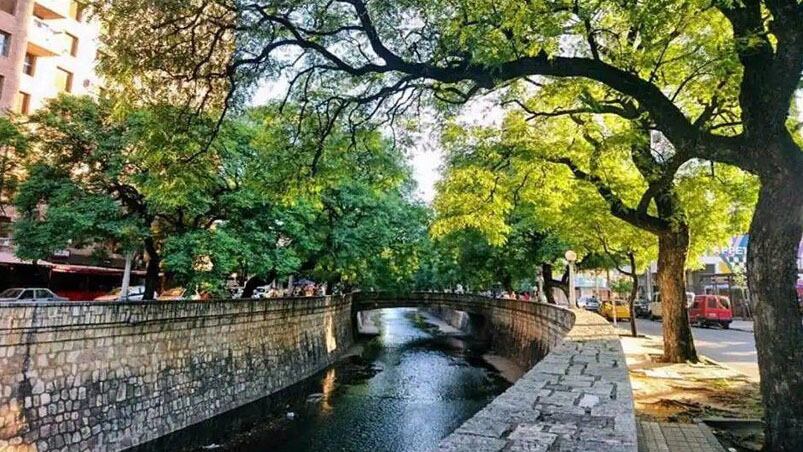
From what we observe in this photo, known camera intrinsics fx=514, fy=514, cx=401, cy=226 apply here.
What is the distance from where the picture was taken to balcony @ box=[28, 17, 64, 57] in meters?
27.0

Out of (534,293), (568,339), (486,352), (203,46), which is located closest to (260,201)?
(203,46)

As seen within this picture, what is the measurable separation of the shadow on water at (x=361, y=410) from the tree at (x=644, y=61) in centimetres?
957

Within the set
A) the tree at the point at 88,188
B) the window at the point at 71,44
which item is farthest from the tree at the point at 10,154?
the window at the point at 71,44

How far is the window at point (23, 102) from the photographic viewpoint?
2617 cm

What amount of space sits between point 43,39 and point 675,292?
32058mm

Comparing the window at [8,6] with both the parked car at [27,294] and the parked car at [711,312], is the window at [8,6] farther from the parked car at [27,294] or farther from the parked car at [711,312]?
the parked car at [711,312]

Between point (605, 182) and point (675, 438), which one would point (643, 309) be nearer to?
point (605, 182)

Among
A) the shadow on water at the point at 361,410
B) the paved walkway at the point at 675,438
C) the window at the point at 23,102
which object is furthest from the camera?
the window at the point at 23,102

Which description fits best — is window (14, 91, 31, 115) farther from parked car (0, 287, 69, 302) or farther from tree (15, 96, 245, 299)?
tree (15, 96, 245, 299)

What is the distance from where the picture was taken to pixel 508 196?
48.3 feet

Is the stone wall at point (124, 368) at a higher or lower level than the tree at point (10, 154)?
lower

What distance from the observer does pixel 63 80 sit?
2972 cm

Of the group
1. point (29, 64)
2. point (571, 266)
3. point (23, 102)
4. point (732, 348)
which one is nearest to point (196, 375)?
point (571, 266)

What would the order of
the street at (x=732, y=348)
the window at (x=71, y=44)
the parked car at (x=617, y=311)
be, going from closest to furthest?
the street at (x=732, y=348), the window at (x=71, y=44), the parked car at (x=617, y=311)
